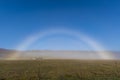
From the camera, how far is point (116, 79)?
2880 cm

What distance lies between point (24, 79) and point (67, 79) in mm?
6416

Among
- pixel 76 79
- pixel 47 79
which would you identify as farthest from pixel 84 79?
pixel 47 79

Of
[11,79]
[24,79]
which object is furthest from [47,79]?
[11,79]

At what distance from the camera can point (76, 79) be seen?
30.5m

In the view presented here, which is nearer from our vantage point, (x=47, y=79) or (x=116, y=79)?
(x=116, y=79)

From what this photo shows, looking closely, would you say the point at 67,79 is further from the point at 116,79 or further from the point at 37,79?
the point at 116,79

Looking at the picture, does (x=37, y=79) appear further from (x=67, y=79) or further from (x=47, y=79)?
(x=67, y=79)

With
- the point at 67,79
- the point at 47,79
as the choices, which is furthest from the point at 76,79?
the point at 47,79

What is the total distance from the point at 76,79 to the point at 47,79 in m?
4.39

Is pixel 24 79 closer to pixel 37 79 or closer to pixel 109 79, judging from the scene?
pixel 37 79

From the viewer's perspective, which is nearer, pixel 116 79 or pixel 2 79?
pixel 116 79

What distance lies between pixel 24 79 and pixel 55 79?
15.3 feet

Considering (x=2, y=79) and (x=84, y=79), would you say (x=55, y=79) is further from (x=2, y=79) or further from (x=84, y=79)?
(x=2, y=79)

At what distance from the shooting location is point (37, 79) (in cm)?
2962
